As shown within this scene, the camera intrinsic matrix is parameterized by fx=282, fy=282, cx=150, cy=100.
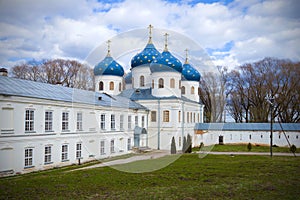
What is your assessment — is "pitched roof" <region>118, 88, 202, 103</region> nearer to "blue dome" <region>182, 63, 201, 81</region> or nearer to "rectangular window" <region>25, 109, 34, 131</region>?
"blue dome" <region>182, 63, 201, 81</region>

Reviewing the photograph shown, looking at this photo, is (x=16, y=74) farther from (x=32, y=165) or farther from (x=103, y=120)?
(x=32, y=165)

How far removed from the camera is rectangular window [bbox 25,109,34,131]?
653 inches

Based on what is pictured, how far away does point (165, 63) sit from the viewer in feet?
101

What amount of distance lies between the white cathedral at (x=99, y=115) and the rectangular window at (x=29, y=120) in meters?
0.06

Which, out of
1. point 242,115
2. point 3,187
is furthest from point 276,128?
point 3,187

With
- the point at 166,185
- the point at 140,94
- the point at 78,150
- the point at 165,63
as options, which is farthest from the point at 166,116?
the point at 166,185

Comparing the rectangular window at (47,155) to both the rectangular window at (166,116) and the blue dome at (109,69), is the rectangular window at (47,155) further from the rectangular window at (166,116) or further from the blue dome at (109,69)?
the blue dome at (109,69)

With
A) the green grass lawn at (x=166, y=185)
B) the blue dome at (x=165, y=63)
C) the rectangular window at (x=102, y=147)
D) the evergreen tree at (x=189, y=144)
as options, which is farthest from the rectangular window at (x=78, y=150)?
the blue dome at (x=165, y=63)

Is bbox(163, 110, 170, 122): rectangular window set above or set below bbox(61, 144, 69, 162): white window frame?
above

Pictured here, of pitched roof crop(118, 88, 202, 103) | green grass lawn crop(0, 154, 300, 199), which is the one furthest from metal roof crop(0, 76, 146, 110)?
green grass lawn crop(0, 154, 300, 199)

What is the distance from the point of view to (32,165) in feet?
55.0

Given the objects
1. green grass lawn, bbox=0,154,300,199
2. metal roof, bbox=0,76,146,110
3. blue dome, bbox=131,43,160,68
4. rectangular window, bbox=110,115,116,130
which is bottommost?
green grass lawn, bbox=0,154,300,199

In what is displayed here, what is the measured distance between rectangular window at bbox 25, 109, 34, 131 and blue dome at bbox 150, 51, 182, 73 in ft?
53.9

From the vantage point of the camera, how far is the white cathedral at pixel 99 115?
16.0 metres
